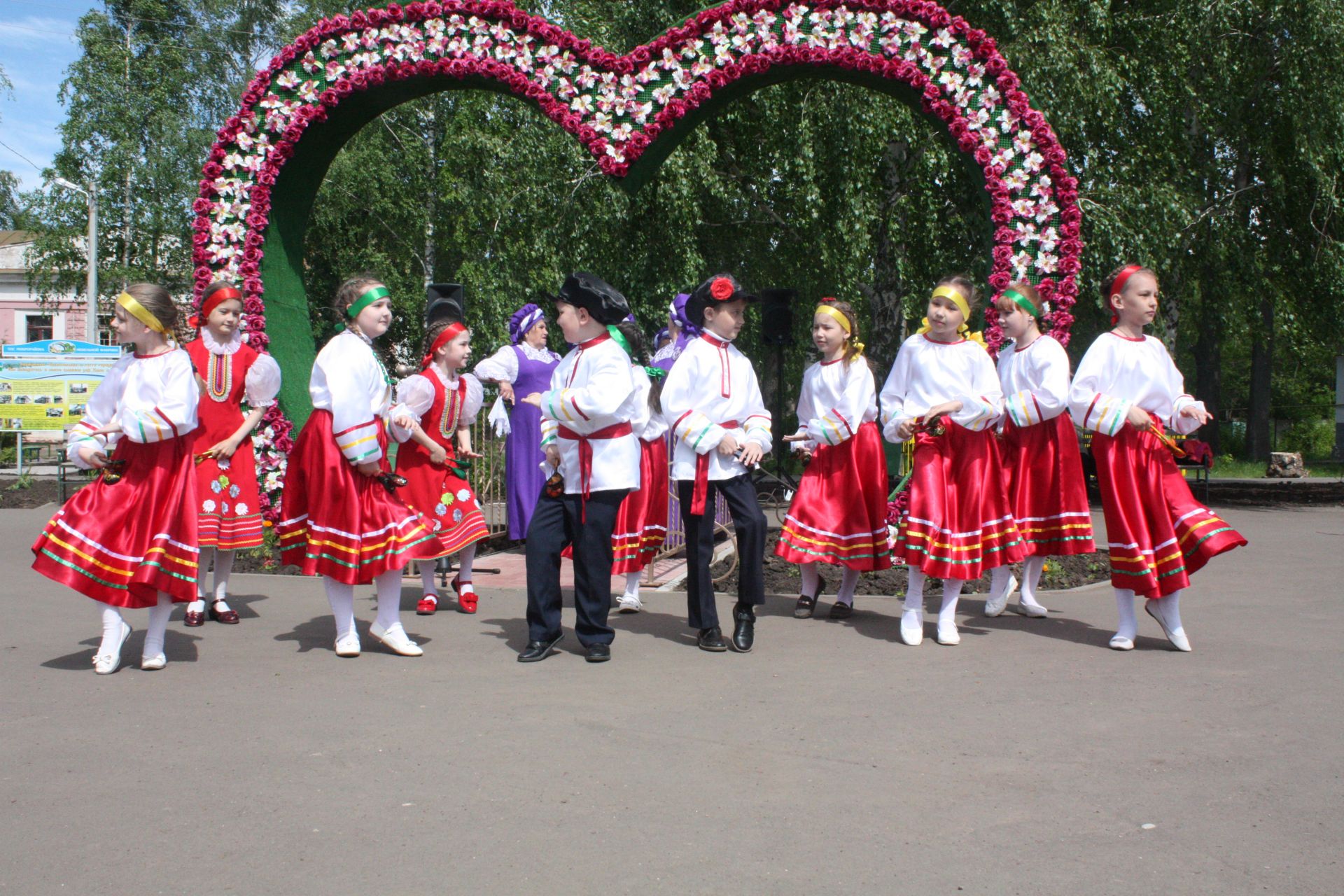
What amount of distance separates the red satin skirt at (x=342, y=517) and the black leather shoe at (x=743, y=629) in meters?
1.66

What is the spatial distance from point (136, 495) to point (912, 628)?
3859 millimetres

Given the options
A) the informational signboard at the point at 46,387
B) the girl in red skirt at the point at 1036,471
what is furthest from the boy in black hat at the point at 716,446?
the informational signboard at the point at 46,387

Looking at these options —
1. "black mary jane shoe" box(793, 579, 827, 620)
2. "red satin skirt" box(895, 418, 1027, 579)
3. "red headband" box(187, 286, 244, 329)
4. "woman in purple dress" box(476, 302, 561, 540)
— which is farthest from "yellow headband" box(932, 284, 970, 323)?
"red headband" box(187, 286, 244, 329)

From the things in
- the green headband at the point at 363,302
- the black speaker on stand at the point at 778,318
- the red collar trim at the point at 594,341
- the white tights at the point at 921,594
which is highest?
the black speaker on stand at the point at 778,318

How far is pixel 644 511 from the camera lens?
7676 mm

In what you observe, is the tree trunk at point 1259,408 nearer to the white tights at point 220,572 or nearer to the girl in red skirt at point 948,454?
the girl in red skirt at point 948,454

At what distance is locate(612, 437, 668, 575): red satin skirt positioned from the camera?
24.7ft

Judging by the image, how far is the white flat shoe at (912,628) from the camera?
6.43 metres

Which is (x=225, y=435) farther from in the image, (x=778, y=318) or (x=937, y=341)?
(x=778, y=318)

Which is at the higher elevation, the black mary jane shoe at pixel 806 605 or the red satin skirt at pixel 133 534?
the red satin skirt at pixel 133 534

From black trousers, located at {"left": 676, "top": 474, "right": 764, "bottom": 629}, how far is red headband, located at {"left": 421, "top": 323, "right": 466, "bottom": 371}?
1958mm

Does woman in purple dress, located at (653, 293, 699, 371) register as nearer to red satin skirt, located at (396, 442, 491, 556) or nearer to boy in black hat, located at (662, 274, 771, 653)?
red satin skirt, located at (396, 442, 491, 556)

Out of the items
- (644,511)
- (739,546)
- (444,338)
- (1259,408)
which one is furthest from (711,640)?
(1259,408)

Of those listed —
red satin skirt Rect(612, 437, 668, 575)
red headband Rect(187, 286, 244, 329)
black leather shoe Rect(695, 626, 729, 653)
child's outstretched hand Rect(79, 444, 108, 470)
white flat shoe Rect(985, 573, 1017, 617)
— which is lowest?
black leather shoe Rect(695, 626, 729, 653)
